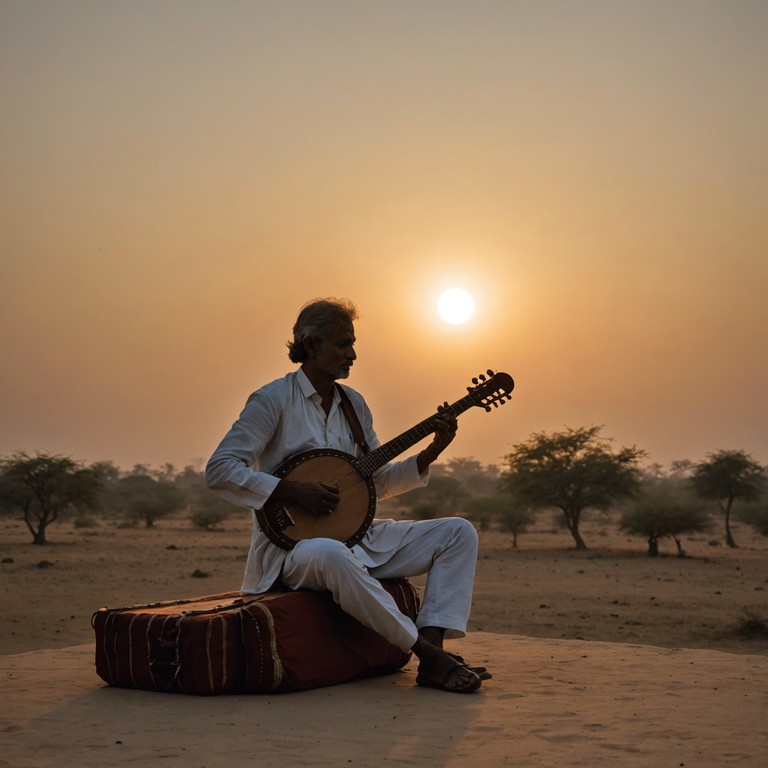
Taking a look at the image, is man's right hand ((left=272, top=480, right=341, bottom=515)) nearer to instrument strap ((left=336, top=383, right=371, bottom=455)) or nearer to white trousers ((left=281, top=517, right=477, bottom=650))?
white trousers ((left=281, top=517, right=477, bottom=650))

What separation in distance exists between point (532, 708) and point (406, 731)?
0.87 meters

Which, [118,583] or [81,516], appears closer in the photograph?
[118,583]

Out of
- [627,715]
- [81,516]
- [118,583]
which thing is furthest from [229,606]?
[81,516]

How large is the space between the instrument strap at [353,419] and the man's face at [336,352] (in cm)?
28

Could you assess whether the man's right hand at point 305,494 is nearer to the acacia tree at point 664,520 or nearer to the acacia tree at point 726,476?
the acacia tree at point 664,520

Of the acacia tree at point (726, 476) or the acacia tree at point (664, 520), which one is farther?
the acacia tree at point (726, 476)

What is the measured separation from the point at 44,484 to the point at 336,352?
1148 inches

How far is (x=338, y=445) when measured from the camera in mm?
6523

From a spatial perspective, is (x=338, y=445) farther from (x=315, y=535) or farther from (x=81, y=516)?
(x=81, y=516)

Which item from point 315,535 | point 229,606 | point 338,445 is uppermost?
point 338,445

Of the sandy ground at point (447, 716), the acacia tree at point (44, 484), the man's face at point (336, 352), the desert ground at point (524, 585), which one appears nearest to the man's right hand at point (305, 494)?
the man's face at point (336, 352)

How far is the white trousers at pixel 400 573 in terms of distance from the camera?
5.70 meters

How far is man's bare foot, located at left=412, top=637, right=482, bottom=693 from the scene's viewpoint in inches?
227

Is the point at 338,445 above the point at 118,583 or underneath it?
above
